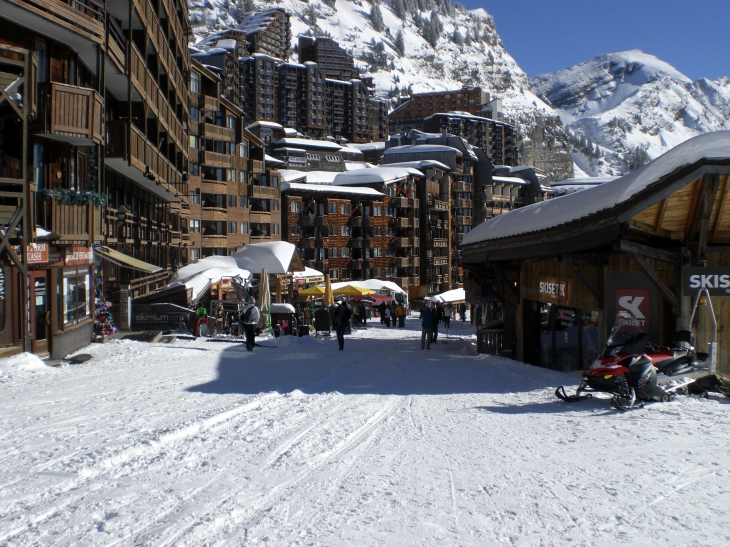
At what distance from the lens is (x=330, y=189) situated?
2734 inches

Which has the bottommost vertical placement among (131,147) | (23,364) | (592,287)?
(23,364)

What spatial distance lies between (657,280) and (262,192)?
5238 centimetres

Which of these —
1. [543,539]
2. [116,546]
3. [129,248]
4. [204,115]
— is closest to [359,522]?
[543,539]

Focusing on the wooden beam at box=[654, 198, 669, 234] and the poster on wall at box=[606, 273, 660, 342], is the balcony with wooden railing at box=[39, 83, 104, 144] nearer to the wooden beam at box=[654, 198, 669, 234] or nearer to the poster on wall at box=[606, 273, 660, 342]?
the poster on wall at box=[606, 273, 660, 342]

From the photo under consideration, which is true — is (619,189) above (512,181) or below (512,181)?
below

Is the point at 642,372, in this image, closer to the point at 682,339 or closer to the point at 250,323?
the point at 682,339

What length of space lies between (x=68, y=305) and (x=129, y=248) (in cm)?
990

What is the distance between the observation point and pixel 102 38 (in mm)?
16109

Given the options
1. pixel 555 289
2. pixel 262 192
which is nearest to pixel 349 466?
pixel 555 289

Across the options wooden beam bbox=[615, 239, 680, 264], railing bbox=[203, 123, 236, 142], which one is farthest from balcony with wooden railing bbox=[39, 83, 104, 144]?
railing bbox=[203, 123, 236, 142]

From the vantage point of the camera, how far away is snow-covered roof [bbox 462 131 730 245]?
10.9m

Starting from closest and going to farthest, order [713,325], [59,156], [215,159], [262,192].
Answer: [713,325] < [59,156] < [215,159] < [262,192]

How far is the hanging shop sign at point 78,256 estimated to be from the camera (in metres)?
16.3

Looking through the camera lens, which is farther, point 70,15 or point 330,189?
point 330,189
